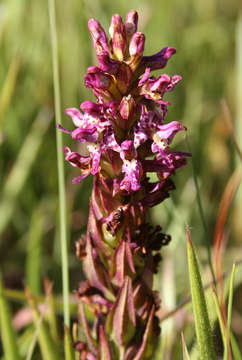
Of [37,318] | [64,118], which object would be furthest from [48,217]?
[37,318]

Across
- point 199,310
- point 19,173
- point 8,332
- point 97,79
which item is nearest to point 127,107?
point 97,79

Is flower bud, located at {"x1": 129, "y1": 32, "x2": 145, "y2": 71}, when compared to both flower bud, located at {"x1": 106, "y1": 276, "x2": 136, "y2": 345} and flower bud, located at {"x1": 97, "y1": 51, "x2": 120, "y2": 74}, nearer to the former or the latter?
flower bud, located at {"x1": 97, "y1": 51, "x2": 120, "y2": 74}

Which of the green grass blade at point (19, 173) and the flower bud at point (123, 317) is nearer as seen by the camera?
the flower bud at point (123, 317)

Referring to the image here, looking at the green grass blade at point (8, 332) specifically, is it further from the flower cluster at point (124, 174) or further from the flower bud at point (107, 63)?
the flower bud at point (107, 63)

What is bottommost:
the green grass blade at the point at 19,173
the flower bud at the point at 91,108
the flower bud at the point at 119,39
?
the flower bud at the point at 91,108

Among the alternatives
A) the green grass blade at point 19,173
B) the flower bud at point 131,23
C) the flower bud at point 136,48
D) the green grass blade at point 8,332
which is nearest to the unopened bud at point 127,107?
the flower bud at point 136,48

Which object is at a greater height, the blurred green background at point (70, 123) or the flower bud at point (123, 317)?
the blurred green background at point (70, 123)

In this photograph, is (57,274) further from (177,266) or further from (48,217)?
(177,266)

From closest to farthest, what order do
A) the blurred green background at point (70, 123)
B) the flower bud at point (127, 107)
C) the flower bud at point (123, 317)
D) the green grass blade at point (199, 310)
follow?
the green grass blade at point (199, 310)
the flower bud at point (127, 107)
the flower bud at point (123, 317)
the blurred green background at point (70, 123)
